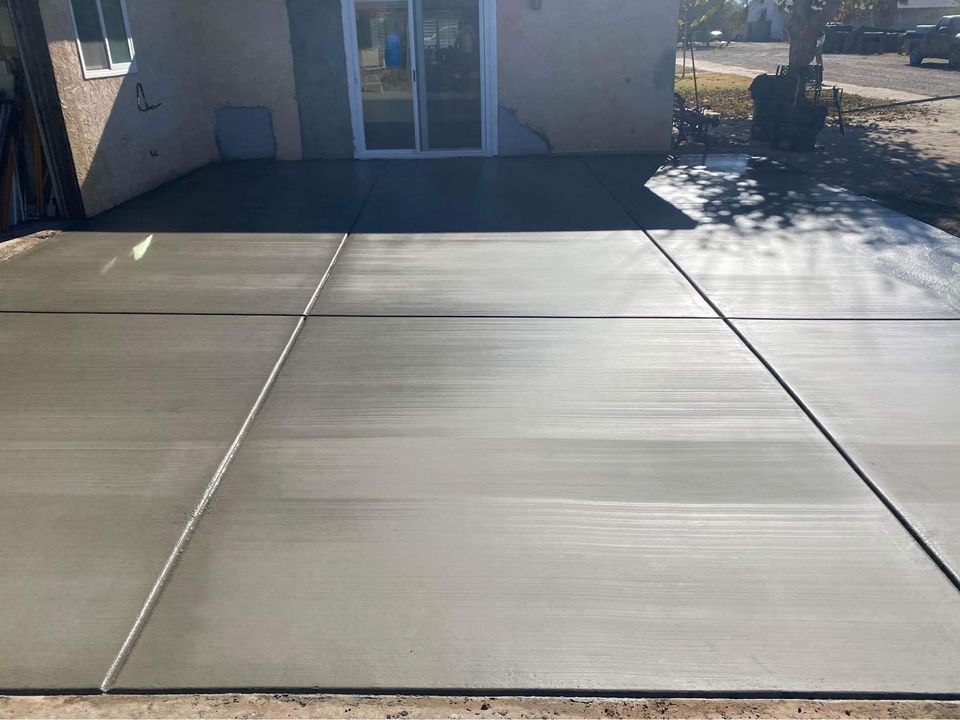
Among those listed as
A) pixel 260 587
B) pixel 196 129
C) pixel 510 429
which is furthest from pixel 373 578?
pixel 196 129

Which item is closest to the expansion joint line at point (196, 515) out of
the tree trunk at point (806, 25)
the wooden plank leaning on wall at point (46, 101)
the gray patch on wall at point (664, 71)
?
the wooden plank leaning on wall at point (46, 101)

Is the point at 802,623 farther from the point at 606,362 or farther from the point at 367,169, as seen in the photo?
the point at 367,169

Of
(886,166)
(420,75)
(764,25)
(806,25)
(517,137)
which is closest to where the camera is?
(886,166)

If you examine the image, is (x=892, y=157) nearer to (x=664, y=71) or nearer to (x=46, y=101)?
(x=664, y=71)

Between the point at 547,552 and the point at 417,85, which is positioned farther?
the point at 417,85

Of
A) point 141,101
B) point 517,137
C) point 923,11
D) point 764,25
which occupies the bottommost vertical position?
point 517,137

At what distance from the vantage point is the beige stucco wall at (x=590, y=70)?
481 inches

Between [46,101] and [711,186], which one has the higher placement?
[46,101]

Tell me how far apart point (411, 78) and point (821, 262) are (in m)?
7.53

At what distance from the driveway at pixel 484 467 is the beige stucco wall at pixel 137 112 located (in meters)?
1.68

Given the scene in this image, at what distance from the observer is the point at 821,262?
24.1 ft

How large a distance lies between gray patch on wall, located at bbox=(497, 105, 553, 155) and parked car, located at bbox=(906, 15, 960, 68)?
26.4 metres

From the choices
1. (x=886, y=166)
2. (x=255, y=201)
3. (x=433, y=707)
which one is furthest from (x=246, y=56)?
(x=433, y=707)

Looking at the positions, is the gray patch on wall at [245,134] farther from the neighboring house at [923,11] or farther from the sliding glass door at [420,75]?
the neighboring house at [923,11]
